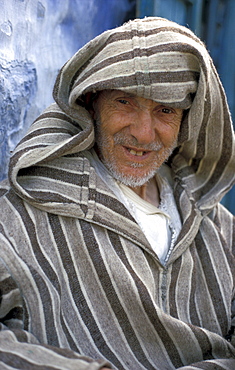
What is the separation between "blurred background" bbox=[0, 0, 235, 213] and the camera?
7.26ft

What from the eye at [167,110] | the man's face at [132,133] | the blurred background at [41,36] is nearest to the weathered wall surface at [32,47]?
the blurred background at [41,36]

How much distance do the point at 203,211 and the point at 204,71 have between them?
0.65 m

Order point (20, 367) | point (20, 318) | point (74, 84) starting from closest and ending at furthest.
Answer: point (20, 367), point (20, 318), point (74, 84)

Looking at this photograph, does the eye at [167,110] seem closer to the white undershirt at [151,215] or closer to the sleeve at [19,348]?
the white undershirt at [151,215]

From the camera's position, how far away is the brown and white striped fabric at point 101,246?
→ 1.76 meters

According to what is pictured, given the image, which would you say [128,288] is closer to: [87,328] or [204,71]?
[87,328]

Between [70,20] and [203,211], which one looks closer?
[203,211]

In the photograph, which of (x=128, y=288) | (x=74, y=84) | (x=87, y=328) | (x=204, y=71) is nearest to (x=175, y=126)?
(x=204, y=71)

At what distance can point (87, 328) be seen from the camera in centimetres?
180

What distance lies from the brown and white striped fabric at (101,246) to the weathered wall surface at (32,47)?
11.5 inches

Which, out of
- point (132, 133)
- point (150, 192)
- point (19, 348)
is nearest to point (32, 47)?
point (132, 133)

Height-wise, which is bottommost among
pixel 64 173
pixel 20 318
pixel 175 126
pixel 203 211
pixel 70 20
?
pixel 20 318

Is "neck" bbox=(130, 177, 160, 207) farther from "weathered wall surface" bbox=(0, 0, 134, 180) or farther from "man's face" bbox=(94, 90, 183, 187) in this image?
"weathered wall surface" bbox=(0, 0, 134, 180)

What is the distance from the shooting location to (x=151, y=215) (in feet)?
7.17
